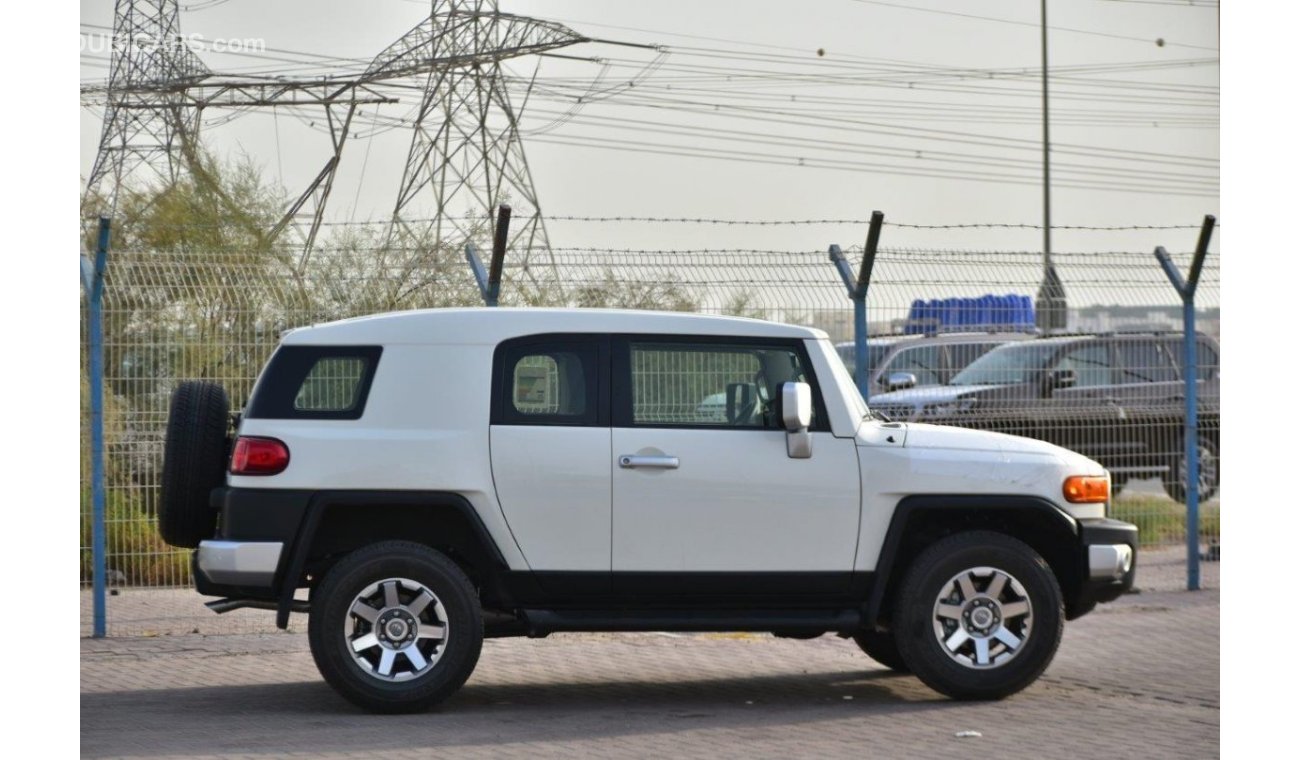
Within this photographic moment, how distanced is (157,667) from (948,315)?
5785 millimetres

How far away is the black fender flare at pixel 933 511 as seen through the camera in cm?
819

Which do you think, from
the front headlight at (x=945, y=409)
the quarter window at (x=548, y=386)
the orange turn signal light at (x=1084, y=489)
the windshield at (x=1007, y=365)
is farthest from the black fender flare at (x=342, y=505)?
the windshield at (x=1007, y=365)

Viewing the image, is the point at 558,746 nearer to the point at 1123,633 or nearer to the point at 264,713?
the point at 264,713

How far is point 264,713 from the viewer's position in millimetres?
8078

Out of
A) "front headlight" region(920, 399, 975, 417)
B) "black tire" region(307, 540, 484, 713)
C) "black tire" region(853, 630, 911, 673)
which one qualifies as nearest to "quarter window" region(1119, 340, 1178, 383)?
"front headlight" region(920, 399, 975, 417)

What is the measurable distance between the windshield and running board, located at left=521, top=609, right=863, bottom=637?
4.90 m

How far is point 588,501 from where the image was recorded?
7949 millimetres

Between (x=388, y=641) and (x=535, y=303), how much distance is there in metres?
4.17

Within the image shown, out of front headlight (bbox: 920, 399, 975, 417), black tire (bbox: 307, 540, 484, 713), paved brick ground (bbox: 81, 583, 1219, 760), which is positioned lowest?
paved brick ground (bbox: 81, 583, 1219, 760)

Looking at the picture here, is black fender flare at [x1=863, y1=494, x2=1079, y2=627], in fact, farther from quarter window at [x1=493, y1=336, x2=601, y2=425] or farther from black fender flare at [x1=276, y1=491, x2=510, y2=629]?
black fender flare at [x1=276, y1=491, x2=510, y2=629]

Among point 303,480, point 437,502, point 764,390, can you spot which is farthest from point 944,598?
point 303,480

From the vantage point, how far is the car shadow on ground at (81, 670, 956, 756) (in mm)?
7379

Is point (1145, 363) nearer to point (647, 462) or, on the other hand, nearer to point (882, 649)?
point (882, 649)

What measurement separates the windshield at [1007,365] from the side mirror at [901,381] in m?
0.47
